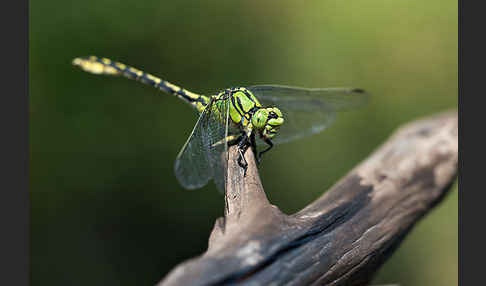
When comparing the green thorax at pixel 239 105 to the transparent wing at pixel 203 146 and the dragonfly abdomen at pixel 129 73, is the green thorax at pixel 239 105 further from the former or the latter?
the dragonfly abdomen at pixel 129 73

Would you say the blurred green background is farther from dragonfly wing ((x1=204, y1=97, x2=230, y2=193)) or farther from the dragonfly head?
the dragonfly head

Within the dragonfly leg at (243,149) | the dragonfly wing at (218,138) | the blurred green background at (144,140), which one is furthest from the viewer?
the blurred green background at (144,140)

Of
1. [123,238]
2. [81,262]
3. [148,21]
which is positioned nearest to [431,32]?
[148,21]

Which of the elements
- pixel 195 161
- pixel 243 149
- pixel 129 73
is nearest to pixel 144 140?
pixel 129 73

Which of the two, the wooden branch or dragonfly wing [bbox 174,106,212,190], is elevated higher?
dragonfly wing [bbox 174,106,212,190]

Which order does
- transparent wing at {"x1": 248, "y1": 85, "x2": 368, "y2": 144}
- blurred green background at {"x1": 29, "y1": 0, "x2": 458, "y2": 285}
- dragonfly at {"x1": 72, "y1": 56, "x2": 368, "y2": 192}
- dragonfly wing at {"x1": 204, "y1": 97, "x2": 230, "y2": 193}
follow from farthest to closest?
blurred green background at {"x1": 29, "y1": 0, "x2": 458, "y2": 285}
transparent wing at {"x1": 248, "y1": 85, "x2": 368, "y2": 144}
dragonfly at {"x1": 72, "y1": 56, "x2": 368, "y2": 192}
dragonfly wing at {"x1": 204, "y1": 97, "x2": 230, "y2": 193}

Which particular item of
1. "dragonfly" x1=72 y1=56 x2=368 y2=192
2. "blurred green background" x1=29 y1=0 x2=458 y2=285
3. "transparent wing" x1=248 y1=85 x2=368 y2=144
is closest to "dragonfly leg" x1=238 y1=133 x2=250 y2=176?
"dragonfly" x1=72 y1=56 x2=368 y2=192

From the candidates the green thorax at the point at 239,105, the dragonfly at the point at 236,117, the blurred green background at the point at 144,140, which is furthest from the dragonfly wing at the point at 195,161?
the blurred green background at the point at 144,140
